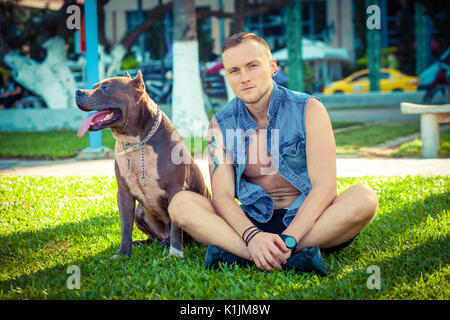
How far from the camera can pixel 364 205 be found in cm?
301

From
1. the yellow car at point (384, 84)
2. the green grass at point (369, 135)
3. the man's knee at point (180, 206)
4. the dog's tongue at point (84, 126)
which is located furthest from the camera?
the yellow car at point (384, 84)

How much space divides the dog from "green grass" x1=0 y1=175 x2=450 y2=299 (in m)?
0.37

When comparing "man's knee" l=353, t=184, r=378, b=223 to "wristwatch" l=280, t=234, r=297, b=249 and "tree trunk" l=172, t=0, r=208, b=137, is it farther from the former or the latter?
"tree trunk" l=172, t=0, r=208, b=137

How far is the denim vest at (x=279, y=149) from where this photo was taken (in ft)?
11.0

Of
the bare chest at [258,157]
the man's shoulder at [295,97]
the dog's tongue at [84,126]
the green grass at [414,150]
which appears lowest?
the green grass at [414,150]

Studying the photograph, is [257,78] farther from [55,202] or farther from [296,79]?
[296,79]

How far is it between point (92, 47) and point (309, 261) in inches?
289

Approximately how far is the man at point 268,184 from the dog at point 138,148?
235 mm

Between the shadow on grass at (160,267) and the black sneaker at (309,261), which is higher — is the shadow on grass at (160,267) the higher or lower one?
the lower one

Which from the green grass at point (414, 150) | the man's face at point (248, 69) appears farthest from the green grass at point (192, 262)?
the green grass at point (414, 150)

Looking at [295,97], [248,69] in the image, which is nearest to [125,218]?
[248,69]

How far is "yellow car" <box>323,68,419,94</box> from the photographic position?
78.2 ft

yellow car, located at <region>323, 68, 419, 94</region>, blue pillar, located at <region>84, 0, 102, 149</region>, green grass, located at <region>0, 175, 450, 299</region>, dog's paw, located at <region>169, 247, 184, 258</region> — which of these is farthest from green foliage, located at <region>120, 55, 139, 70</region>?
dog's paw, located at <region>169, 247, 184, 258</region>

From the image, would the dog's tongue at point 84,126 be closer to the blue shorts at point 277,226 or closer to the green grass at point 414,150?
the blue shorts at point 277,226
